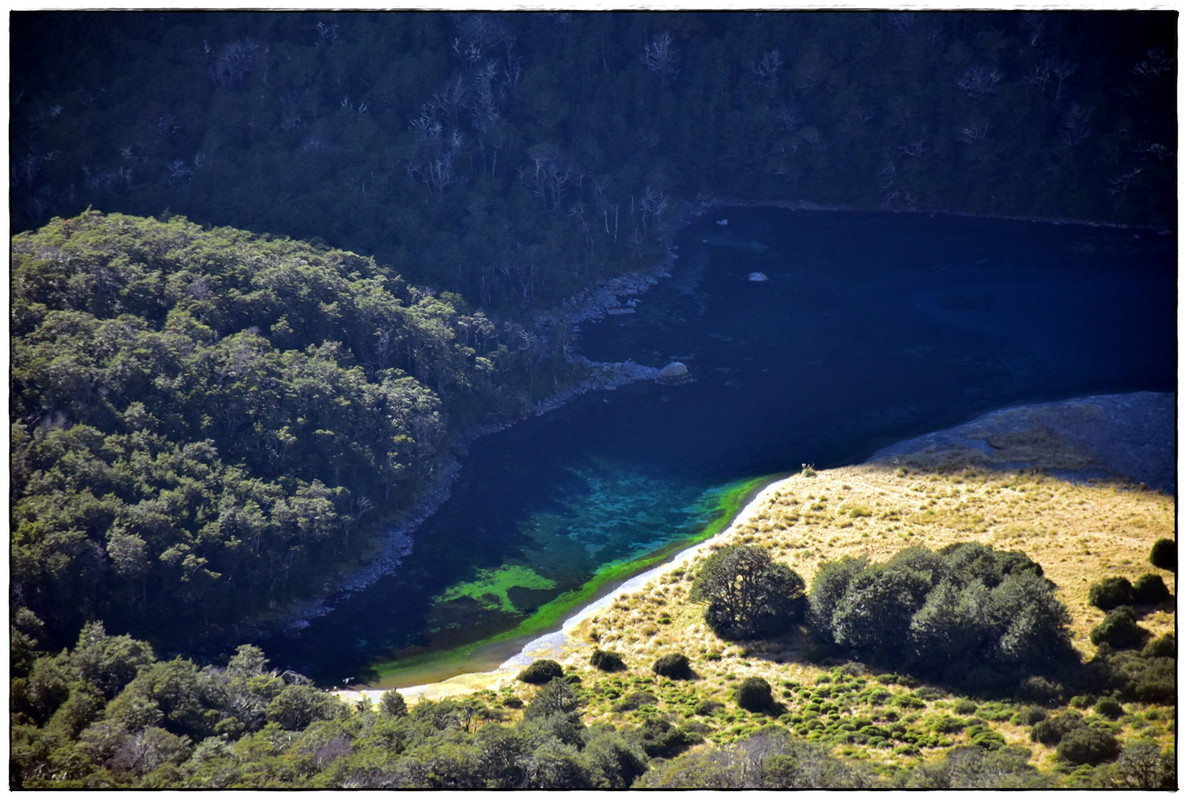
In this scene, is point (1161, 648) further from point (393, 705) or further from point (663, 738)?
point (393, 705)

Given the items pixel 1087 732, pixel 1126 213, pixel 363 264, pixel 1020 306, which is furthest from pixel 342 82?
pixel 1087 732

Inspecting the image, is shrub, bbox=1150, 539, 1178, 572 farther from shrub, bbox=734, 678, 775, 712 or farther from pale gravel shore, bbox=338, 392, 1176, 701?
shrub, bbox=734, 678, 775, 712

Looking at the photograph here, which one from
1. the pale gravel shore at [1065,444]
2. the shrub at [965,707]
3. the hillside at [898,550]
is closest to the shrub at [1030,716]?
the hillside at [898,550]

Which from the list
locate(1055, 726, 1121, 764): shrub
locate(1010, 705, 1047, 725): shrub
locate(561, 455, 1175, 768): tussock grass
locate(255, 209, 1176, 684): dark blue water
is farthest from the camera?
locate(255, 209, 1176, 684): dark blue water

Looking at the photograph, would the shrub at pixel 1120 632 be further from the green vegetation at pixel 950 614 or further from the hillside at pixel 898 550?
the green vegetation at pixel 950 614

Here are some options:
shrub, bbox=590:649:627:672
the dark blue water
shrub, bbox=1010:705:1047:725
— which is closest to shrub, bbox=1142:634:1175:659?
shrub, bbox=1010:705:1047:725

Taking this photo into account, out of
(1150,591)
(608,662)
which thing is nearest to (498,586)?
(608,662)
